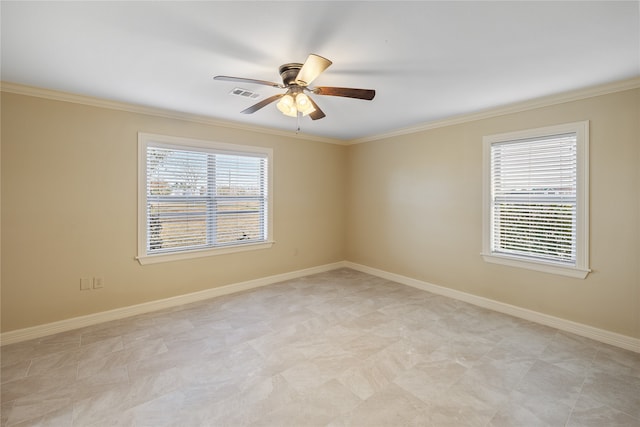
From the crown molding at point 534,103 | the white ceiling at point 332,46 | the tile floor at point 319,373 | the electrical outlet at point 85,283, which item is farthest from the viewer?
the electrical outlet at point 85,283

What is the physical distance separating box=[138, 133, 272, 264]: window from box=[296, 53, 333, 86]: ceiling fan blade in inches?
91.2

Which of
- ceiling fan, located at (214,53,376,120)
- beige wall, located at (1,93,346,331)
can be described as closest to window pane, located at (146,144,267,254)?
beige wall, located at (1,93,346,331)

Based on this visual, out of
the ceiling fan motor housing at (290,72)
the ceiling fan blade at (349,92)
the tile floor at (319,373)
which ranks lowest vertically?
the tile floor at (319,373)

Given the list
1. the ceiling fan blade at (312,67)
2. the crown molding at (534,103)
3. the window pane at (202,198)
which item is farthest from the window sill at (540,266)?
the window pane at (202,198)

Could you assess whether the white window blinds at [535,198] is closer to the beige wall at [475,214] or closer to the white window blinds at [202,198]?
the beige wall at [475,214]

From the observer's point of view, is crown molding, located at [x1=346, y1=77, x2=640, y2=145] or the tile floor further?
crown molding, located at [x1=346, y1=77, x2=640, y2=145]

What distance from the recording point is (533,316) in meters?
3.24

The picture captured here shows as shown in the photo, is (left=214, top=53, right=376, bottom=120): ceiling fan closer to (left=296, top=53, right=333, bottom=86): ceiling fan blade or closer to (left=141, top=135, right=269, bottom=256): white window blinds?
(left=296, top=53, right=333, bottom=86): ceiling fan blade

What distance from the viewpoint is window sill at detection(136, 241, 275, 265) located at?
348cm

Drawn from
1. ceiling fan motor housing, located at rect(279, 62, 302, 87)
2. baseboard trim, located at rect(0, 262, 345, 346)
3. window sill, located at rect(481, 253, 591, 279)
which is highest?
ceiling fan motor housing, located at rect(279, 62, 302, 87)

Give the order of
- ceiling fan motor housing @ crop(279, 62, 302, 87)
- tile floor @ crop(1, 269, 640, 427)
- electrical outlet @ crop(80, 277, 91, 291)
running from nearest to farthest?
tile floor @ crop(1, 269, 640, 427) → ceiling fan motor housing @ crop(279, 62, 302, 87) → electrical outlet @ crop(80, 277, 91, 291)

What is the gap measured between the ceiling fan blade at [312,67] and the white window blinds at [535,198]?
2706mm

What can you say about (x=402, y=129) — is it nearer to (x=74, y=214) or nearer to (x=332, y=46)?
(x=332, y=46)

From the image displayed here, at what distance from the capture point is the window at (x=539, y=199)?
2.92 meters
